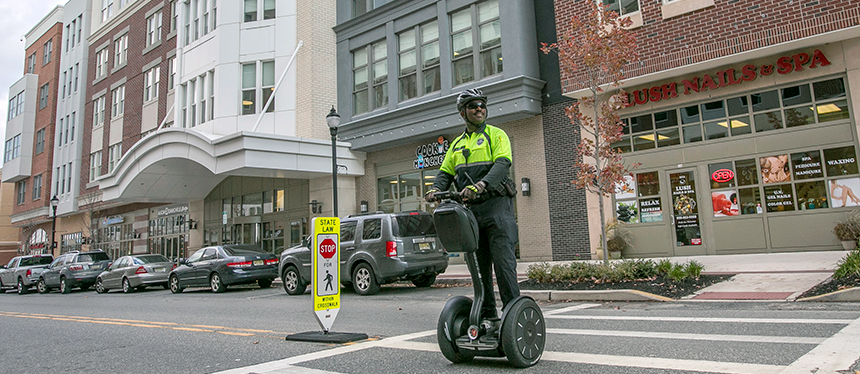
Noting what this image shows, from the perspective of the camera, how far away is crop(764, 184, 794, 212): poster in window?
13242mm

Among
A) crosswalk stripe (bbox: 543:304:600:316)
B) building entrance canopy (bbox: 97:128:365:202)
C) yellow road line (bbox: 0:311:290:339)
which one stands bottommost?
yellow road line (bbox: 0:311:290:339)

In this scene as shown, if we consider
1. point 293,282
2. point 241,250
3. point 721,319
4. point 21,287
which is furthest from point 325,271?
point 21,287

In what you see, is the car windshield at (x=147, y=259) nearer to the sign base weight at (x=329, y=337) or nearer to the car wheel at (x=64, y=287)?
the car wheel at (x=64, y=287)

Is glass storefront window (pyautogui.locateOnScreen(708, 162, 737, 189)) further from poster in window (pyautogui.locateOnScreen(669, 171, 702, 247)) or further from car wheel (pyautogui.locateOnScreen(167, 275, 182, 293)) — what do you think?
car wheel (pyautogui.locateOnScreen(167, 275, 182, 293))

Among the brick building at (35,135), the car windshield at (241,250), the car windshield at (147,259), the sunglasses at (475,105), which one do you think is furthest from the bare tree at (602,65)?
the brick building at (35,135)

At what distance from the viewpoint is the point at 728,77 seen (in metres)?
13.9

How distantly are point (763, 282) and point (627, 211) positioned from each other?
6.79 meters

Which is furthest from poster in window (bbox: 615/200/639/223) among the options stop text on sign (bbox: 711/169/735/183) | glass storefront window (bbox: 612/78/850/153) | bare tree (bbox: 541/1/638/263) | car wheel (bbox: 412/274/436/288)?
car wheel (bbox: 412/274/436/288)

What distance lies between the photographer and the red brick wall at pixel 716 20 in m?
12.3

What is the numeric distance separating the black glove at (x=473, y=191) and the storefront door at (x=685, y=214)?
1232 centimetres

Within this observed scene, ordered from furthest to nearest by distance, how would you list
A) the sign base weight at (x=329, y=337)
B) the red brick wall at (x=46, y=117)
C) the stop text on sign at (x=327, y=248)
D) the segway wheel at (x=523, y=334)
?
the red brick wall at (x=46, y=117)
the stop text on sign at (x=327, y=248)
the sign base weight at (x=329, y=337)
the segway wheel at (x=523, y=334)

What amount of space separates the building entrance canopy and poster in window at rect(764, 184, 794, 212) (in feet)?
45.8

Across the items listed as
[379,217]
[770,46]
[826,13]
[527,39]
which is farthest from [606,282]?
[527,39]

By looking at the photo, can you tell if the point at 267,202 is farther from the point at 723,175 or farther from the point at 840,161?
the point at 840,161
